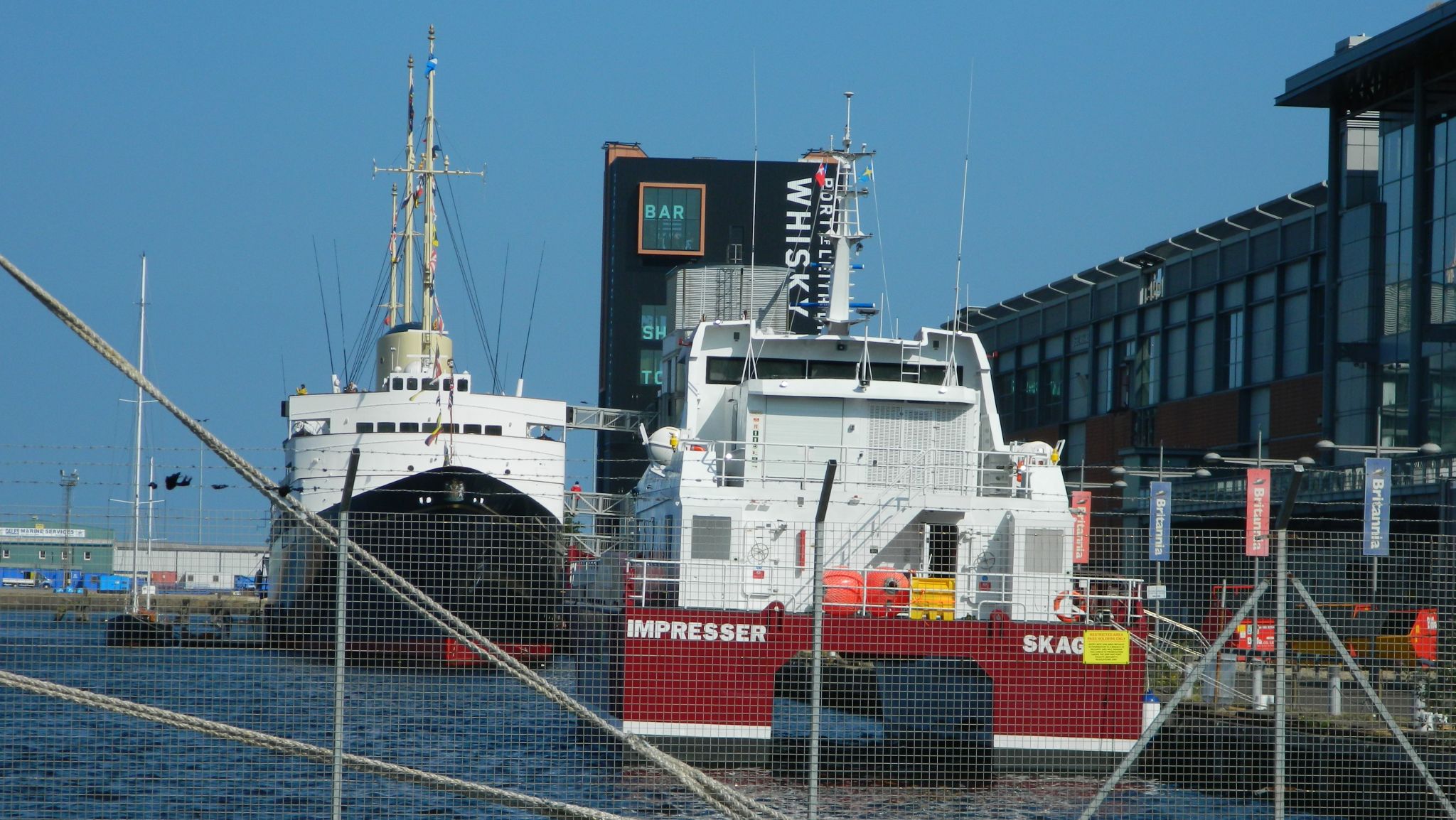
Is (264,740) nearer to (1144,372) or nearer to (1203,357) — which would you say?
(1203,357)

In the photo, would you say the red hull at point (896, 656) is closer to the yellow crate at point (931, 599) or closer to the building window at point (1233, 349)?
the yellow crate at point (931, 599)

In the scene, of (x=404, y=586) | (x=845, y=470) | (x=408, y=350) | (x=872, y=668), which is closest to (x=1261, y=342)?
(x=408, y=350)

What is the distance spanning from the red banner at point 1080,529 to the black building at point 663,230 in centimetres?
5386

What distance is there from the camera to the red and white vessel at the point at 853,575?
599 inches

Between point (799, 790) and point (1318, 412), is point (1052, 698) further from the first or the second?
point (1318, 412)

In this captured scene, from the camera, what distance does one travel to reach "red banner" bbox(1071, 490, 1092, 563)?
17.4m

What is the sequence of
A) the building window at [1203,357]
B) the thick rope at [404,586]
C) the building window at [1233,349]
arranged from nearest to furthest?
the thick rope at [404,586] < the building window at [1233,349] < the building window at [1203,357]

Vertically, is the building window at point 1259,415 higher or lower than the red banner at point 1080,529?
higher

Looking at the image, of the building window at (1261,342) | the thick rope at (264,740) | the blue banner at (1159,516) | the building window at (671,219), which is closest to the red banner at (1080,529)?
the blue banner at (1159,516)

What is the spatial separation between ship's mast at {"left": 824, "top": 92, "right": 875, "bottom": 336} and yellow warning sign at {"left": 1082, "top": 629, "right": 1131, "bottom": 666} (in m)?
7.11

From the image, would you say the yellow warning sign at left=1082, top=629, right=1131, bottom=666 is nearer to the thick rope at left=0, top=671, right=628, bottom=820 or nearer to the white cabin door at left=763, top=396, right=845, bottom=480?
the white cabin door at left=763, top=396, right=845, bottom=480

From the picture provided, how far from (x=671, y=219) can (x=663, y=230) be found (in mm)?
680

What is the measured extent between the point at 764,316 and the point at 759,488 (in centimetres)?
860

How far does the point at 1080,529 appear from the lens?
2053 centimetres
